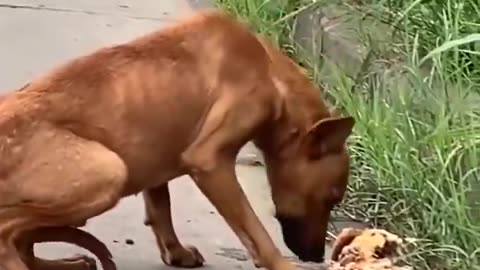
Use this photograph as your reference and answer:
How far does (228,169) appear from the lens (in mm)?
5121

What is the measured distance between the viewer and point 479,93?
6.20 meters

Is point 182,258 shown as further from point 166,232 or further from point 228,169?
point 228,169

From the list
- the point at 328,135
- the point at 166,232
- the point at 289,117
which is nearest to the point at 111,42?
the point at 166,232

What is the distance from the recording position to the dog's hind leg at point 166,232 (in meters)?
5.45

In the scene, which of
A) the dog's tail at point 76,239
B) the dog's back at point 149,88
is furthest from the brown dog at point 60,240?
the dog's back at point 149,88

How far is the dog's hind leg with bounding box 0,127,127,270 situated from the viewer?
4.79 m

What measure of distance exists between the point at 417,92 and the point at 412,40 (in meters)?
0.62

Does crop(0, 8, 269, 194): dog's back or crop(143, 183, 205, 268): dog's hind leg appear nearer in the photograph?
crop(0, 8, 269, 194): dog's back

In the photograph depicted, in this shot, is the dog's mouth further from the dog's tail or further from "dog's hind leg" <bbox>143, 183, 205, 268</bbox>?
the dog's tail

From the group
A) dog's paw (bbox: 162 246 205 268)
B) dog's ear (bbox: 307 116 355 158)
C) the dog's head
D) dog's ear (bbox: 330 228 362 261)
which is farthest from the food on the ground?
dog's paw (bbox: 162 246 205 268)

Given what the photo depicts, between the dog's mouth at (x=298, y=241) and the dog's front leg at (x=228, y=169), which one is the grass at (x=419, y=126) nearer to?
the dog's mouth at (x=298, y=241)

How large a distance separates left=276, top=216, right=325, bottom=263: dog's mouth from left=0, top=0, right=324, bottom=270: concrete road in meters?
0.19

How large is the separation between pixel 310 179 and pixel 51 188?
984 mm

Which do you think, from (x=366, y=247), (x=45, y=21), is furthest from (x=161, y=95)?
(x=45, y=21)
